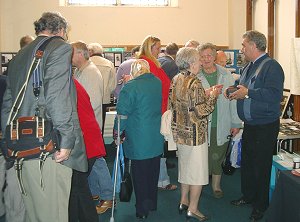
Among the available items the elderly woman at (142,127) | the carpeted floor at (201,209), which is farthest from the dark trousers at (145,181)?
the carpeted floor at (201,209)

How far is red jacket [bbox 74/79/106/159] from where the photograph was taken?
8.23 ft

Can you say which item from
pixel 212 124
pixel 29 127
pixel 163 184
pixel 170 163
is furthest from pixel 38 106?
pixel 170 163

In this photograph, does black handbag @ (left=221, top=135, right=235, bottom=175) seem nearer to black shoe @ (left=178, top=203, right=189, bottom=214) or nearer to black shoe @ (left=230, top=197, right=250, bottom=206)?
black shoe @ (left=230, top=197, right=250, bottom=206)

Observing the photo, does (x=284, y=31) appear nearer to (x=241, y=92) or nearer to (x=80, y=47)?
(x=241, y=92)

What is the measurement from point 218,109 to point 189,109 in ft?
2.43

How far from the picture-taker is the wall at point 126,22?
22.8 feet

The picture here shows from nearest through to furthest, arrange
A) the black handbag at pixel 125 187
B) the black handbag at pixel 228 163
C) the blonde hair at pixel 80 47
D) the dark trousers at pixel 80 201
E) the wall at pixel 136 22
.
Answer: the dark trousers at pixel 80 201, the black handbag at pixel 125 187, the blonde hair at pixel 80 47, the black handbag at pixel 228 163, the wall at pixel 136 22

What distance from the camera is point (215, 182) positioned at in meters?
3.61

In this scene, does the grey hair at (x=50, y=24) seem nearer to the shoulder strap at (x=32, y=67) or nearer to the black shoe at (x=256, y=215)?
the shoulder strap at (x=32, y=67)

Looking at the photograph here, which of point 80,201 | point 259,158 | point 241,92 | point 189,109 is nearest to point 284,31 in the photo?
point 241,92

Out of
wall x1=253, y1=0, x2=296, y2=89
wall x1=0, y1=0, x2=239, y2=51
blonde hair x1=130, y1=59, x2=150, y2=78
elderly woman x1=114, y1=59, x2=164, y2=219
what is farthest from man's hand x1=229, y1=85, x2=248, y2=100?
wall x1=0, y1=0, x2=239, y2=51

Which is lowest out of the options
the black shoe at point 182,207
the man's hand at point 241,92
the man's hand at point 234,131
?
the black shoe at point 182,207

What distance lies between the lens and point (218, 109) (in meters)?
3.38

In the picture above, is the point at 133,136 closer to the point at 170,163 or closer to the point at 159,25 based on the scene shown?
the point at 170,163
